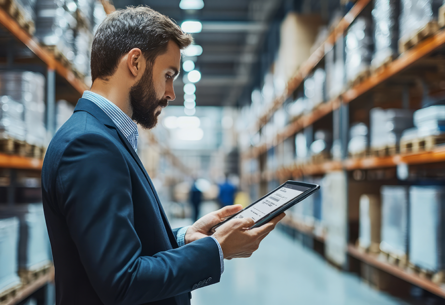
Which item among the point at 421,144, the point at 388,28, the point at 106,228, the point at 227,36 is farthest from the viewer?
the point at 227,36

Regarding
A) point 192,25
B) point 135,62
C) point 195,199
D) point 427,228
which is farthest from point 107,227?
point 192,25

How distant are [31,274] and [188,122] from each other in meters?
23.5

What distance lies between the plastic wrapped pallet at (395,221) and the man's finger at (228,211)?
86.0 inches

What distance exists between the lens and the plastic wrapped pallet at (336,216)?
4605 millimetres

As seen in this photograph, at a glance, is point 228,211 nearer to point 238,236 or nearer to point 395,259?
point 238,236

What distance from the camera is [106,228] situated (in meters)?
0.92

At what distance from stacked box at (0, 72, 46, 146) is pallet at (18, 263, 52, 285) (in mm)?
929

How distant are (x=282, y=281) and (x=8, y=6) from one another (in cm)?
376

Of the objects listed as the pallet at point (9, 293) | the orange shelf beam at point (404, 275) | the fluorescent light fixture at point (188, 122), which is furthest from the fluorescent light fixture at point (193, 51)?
the fluorescent light fixture at point (188, 122)

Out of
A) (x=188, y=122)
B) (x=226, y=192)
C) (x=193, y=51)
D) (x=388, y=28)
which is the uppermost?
(x=193, y=51)

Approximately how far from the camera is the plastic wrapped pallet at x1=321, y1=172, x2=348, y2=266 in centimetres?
461

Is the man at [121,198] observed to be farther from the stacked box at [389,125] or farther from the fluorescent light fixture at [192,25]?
the fluorescent light fixture at [192,25]

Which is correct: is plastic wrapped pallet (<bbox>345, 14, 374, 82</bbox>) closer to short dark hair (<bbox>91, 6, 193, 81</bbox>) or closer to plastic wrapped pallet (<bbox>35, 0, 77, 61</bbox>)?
plastic wrapped pallet (<bbox>35, 0, 77, 61</bbox>)

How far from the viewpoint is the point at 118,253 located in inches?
36.7
